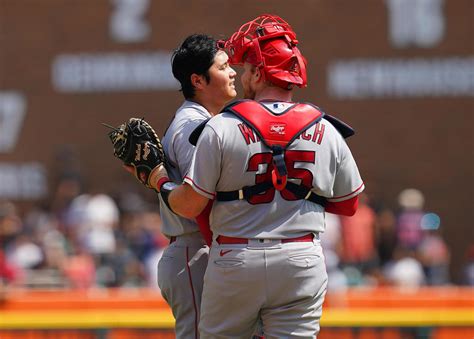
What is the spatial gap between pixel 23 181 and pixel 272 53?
480 inches

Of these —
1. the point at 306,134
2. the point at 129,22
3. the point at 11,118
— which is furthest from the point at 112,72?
the point at 306,134

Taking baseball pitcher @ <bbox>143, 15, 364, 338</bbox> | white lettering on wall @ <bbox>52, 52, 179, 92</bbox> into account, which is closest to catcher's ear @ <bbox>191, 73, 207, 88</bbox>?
baseball pitcher @ <bbox>143, 15, 364, 338</bbox>

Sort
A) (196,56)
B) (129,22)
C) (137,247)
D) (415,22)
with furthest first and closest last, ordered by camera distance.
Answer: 1. (129,22)
2. (415,22)
3. (137,247)
4. (196,56)

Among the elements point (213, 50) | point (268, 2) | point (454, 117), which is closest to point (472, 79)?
point (454, 117)

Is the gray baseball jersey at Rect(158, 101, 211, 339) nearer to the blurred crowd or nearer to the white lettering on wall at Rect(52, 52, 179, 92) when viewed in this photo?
the blurred crowd

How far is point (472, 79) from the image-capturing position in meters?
15.5

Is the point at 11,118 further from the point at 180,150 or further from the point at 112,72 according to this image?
the point at 180,150

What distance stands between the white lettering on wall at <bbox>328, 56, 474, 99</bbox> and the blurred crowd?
6.44 feet

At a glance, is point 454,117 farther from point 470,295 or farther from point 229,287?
point 229,287

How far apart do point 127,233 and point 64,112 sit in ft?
12.8

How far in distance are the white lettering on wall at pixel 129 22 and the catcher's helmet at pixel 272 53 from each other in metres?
11.7

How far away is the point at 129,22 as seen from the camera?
1609 centimetres

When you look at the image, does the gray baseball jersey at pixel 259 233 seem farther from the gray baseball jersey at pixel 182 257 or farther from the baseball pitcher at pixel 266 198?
the gray baseball jersey at pixel 182 257

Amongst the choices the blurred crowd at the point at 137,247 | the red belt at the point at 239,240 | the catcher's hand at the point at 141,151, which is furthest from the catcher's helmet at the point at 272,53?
the blurred crowd at the point at 137,247
